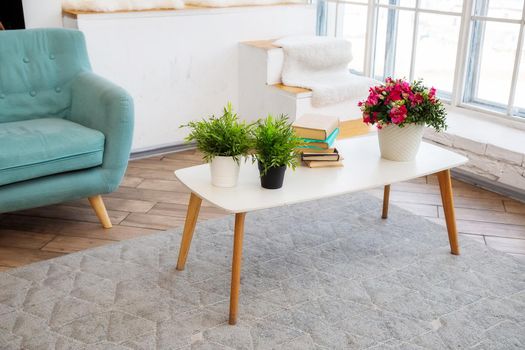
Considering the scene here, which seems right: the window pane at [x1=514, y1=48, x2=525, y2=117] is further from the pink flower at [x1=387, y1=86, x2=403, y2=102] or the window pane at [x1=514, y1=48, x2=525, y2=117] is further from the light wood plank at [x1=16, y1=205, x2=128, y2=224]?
the light wood plank at [x1=16, y1=205, x2=128, y2=224]

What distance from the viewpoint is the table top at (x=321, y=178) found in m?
1.97

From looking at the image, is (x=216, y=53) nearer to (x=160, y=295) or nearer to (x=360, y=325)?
(x=160, y=295)

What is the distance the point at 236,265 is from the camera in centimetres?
196

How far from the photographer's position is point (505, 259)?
2.44 m

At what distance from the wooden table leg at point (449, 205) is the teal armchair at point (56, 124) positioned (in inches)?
53.2

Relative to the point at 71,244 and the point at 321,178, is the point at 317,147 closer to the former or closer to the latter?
the point at 321,178

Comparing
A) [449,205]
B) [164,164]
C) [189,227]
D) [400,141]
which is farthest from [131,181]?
[449,205]

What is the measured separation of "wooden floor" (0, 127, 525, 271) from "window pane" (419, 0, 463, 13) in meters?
1.04

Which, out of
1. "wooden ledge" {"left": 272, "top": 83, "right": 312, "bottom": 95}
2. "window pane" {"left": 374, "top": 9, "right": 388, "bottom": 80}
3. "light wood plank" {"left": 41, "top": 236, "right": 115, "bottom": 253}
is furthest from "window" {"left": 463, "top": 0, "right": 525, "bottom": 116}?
"light wood plank" {"left": 41, "top": 236, "right": 115, "bottom": 253}

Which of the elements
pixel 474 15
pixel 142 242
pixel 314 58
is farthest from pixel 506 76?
pixel 142 242

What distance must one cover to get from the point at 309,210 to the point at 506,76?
4.70 ft

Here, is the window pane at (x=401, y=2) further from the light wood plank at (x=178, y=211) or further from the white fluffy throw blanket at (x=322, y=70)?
the light wood plank at (x=178, y=211)

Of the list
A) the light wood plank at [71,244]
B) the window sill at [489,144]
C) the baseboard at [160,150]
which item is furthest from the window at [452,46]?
the light wood plank at [71,244]

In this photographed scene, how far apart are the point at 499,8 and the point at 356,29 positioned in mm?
1143
